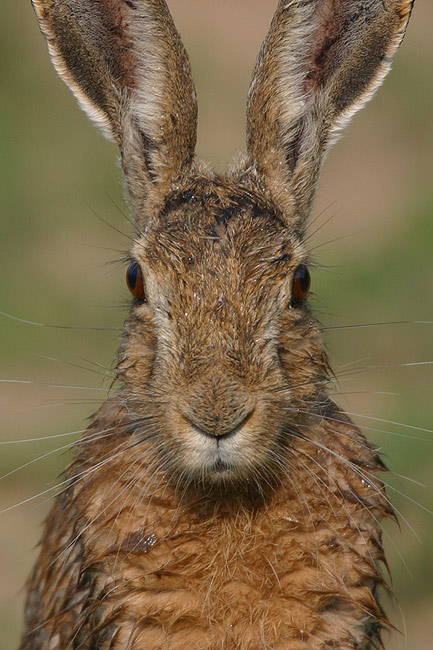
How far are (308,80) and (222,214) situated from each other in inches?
27.5

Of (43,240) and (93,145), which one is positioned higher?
Result: (93,145)

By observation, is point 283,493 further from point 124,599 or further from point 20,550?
point 20,550

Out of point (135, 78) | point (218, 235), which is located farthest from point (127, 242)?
point (218, 235)

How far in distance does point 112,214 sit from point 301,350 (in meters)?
4.75

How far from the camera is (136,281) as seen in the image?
11.8ft

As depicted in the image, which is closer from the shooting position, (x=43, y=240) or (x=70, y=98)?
(x=43, y=240)

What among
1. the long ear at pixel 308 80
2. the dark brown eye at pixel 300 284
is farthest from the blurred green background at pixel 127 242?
the dark brown eye at pixel 300 284

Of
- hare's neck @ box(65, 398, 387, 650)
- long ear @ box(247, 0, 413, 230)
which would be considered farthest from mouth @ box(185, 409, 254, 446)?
long ear @ box(247, 0, 413, 230)

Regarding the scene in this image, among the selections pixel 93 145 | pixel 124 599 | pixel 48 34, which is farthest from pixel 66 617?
pixel 93 145

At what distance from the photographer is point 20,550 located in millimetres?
5465

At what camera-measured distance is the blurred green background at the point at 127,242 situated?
18.1 feet

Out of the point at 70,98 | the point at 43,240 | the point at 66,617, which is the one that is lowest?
the point at 66,617

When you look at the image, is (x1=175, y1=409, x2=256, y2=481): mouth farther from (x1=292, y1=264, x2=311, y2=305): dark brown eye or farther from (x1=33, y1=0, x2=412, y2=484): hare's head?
(x1=292, y1=264, x2=311, y2=305): dark brown eye

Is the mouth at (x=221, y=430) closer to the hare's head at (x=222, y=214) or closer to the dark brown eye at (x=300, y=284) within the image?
the hare's head at (x=222, y=214)
